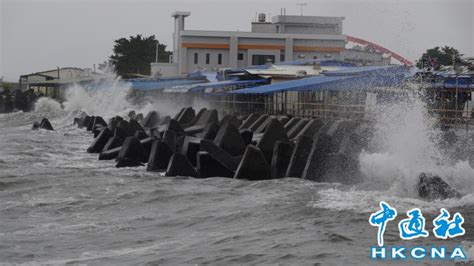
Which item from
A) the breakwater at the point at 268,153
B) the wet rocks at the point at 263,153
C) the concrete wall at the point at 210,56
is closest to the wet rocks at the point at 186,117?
the wet rocks at the point at 263,153

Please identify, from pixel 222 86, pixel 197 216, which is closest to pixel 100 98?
pixel 222 86

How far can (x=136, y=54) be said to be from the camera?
98.9m

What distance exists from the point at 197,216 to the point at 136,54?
8555cm

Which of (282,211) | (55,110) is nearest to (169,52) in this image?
(55,110)

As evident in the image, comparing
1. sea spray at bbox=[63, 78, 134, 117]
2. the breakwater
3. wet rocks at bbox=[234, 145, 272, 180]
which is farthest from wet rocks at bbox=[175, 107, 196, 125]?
sea spray at bbox=[63, 78, 134, 117]

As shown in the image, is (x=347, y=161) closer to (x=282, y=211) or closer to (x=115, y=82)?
(x=282, y=211)

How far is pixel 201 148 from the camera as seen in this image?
20.5 metres

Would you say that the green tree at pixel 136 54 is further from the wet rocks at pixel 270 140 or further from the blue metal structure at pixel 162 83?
the wet rocks at pixel 270 140

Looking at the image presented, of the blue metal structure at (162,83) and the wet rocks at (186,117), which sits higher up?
the blue metal structure at (162,83)

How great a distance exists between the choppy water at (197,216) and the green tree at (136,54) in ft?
252

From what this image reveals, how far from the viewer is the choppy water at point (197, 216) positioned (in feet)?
37.4

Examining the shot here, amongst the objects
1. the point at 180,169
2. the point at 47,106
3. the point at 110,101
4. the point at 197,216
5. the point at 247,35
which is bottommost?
the point at 197,216

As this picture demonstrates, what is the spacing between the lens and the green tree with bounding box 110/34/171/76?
9819cm

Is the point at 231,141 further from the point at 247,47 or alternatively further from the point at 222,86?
the point at 247,47
